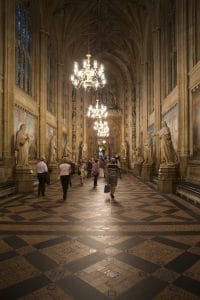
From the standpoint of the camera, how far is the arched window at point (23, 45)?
14.2m

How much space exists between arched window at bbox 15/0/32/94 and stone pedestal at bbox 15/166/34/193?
5876 mm

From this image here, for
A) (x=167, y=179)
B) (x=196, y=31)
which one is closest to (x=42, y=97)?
(x=196, y=31)

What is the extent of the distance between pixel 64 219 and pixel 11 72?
9.10 meters

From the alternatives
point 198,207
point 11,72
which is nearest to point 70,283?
point 198,207

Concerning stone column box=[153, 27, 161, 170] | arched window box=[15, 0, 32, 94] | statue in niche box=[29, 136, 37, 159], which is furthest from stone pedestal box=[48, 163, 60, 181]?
stone column box=[153, 27, 161, 170]

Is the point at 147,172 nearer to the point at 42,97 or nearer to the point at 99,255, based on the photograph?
the point at 42,97

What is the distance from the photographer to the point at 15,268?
3.10 metres

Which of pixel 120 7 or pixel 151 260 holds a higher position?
pixel 120 7

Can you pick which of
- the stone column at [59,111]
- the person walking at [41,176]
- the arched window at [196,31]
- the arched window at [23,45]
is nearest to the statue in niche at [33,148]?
the arched window at [23,45]

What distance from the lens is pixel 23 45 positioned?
15.1 metres

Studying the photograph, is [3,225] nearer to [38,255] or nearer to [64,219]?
[64,219]

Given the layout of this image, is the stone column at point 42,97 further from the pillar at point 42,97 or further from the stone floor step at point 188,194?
the stone floor step at point 188,194

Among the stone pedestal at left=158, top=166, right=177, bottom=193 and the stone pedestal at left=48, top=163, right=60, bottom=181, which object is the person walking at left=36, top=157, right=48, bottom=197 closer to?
the stone pedestal at left=158, top=166, right=177, bottom=193

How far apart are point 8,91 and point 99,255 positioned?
1039cm
